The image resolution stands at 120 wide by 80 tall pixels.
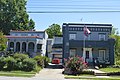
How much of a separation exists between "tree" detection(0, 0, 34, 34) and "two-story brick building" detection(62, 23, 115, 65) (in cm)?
3573

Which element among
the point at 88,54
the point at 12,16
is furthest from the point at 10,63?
the point at 12,16

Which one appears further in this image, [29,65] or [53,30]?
[53,30]

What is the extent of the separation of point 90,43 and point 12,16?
134ft

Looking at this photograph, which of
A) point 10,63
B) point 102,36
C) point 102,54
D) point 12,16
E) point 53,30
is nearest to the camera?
point 10,63

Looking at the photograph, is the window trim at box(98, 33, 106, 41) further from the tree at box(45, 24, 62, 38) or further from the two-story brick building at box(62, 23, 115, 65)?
the tree at box(45, 24, 62, 38)

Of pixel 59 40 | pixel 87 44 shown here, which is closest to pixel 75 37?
pixel 87 44

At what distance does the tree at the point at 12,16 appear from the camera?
8638 cm

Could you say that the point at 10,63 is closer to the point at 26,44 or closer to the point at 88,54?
the point at 88,54

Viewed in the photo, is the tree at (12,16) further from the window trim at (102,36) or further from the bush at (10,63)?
the bush at (10,63)

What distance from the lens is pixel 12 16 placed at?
88062mm

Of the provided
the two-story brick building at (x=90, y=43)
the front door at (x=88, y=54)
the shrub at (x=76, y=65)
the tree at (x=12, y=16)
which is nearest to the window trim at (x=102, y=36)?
the two-story brick building at (x=90, y=43)

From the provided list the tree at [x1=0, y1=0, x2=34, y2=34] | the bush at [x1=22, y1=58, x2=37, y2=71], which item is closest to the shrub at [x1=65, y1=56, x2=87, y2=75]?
the bush at [x1=22, y1=58, x2=37, y2=71]

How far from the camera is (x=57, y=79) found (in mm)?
30453

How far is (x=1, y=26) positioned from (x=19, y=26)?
535cm
